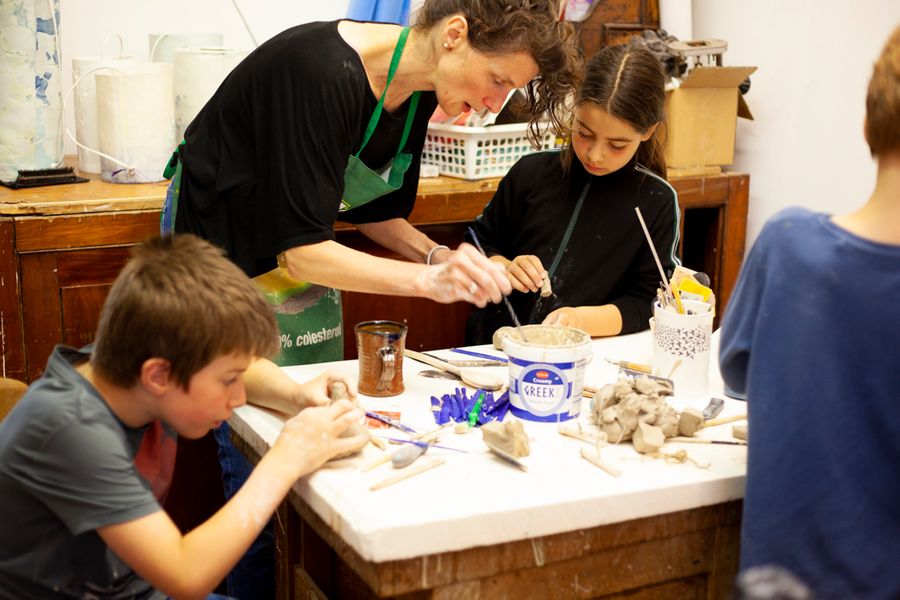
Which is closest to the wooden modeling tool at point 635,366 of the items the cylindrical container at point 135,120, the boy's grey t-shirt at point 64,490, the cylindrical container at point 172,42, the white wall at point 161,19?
the boy's grey t-shirt at point 64,490

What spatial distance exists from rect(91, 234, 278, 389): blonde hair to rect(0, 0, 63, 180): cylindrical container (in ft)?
4.38

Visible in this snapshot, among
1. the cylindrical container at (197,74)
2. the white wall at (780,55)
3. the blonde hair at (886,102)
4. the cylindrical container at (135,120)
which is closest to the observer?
the blonde hair at (886,102)

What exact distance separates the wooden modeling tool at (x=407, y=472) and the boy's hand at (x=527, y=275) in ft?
2.54

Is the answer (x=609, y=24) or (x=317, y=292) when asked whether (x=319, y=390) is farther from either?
(x=609, y=24)

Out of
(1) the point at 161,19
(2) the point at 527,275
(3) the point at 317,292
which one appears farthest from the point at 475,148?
(1) the point at 161,19

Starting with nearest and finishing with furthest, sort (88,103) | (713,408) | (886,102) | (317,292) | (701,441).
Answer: (886,102) → (701,441) → (713,408) → (317,292) → (88,103)

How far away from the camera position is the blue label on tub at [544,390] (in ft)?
5.20

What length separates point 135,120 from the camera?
2.54m

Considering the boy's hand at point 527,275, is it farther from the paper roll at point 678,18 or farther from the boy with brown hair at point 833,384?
the paper roll at point 678,18

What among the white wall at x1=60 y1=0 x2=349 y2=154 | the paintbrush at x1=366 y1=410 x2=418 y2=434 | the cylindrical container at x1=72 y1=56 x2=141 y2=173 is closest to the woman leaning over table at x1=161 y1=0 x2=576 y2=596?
the paintbrush at x1=366 y1=410 x2=418 y2=434

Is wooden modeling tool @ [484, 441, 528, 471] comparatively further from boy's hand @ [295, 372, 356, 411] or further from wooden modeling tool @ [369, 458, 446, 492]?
boy's hand @ [295, 372, 356, 411]

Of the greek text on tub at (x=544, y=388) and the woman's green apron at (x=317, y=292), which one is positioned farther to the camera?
the woman's green apron at (x=317, y=292)

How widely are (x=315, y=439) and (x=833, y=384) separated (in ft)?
2.35

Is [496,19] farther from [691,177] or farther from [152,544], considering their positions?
[691,177]
